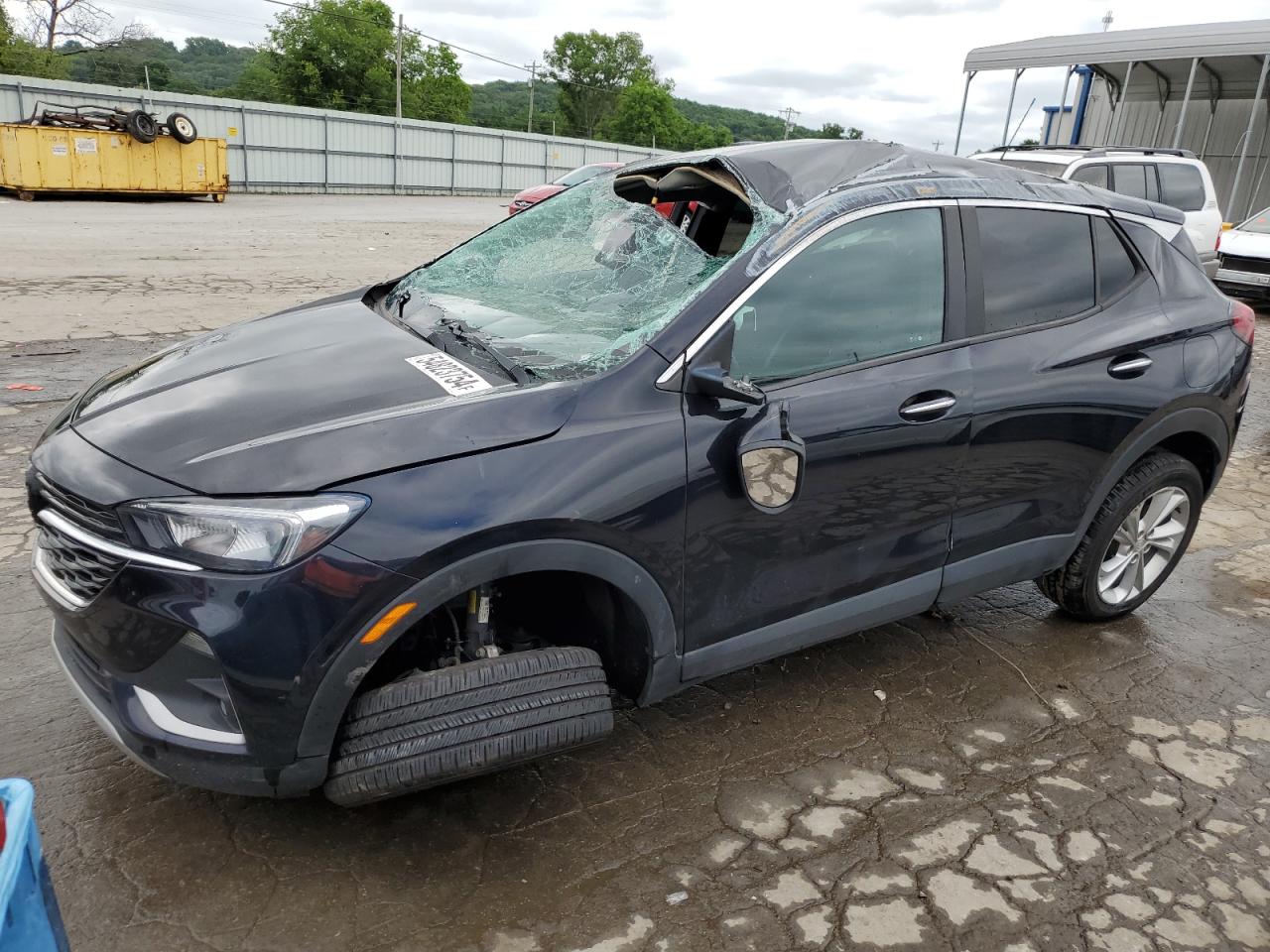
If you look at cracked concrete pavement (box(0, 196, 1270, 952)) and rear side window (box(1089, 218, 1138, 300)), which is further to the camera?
rear side window (box(1089, 218, 1138, 300))

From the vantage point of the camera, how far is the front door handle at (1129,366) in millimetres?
3348

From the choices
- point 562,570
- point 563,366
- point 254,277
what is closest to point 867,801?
point 562,570

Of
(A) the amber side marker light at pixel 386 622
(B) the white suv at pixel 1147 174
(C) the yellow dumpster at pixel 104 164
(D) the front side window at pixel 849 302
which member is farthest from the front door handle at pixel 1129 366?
(C) the yellow dumpster at pixel 104 164

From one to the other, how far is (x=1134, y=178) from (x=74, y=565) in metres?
11.2

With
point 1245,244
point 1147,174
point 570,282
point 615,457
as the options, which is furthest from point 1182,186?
point 615,457

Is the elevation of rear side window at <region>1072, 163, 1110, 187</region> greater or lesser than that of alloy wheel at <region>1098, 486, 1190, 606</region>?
greater

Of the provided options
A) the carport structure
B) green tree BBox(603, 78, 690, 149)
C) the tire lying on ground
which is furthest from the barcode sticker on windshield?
green tree BBox(603, 78, 690, 149)

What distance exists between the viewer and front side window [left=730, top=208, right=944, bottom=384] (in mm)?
2697

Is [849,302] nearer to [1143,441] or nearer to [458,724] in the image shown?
[1143,441]

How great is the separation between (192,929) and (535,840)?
32.3 inches

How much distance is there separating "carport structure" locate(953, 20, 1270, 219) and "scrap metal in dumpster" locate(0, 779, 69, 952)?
673 inches

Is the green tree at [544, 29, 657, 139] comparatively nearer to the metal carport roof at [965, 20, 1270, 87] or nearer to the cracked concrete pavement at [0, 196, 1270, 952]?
the metal carport roof at [965, 20, 1270, 87]

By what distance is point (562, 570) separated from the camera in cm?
236

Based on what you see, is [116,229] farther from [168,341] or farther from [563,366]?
[563,366]
